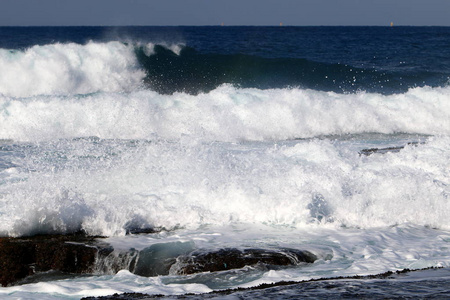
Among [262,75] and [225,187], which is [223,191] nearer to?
[225,187]

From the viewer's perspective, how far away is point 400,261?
5.69 metres

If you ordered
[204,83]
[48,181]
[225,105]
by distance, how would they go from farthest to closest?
[204,83]
[225,105]
[48,181]

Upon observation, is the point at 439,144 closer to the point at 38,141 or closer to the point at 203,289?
the point at 203,289

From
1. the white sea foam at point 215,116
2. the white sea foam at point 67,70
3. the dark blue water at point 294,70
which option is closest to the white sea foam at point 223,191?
the white sea foam at point 215,116

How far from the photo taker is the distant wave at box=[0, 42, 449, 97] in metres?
20.6

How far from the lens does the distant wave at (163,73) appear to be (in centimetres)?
2056

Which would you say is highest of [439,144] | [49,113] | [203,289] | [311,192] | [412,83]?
[412,83]

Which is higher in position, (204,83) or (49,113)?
(204,83)

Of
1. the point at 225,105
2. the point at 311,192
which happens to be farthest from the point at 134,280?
the point at 225,105

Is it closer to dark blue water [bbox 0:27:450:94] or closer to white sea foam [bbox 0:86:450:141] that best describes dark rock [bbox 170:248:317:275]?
white sea foam [bbox 0:86:450:141]

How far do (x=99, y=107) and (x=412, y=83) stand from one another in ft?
45.8

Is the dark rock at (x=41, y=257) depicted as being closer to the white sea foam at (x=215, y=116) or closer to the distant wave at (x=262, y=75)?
the white sea foam at (x=215, y=116)

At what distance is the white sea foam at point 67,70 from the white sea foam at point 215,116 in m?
4.36

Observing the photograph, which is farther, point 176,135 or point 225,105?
point 225,105
